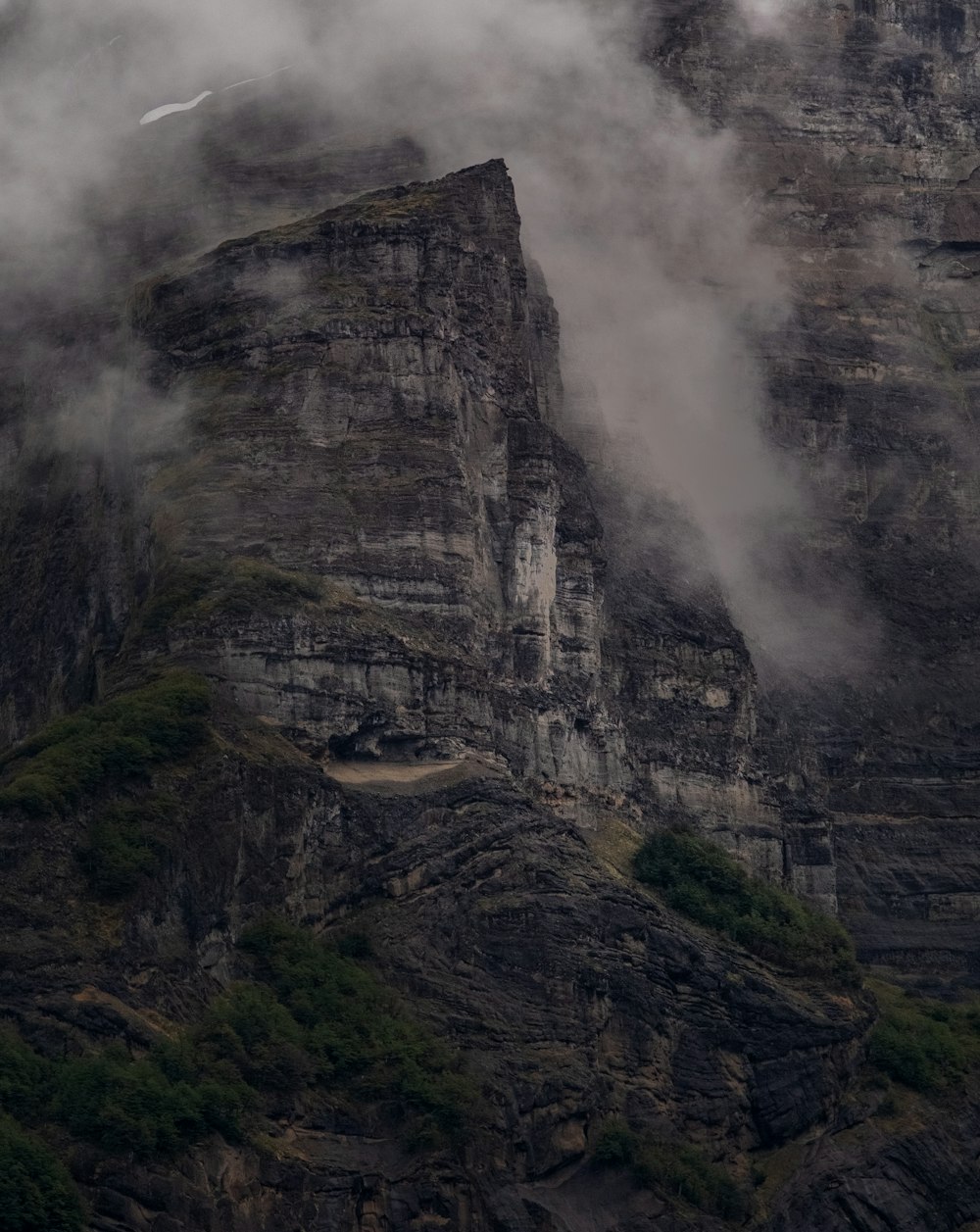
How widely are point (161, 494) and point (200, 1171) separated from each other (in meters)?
37.3

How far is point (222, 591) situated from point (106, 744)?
10.9m

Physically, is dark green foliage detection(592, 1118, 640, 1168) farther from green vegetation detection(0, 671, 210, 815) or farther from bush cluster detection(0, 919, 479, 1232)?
green vegetation detection(0, 671, 210, 815)

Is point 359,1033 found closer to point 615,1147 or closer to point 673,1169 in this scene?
point 615,1147

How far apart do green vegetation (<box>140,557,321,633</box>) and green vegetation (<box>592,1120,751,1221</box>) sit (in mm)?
24705

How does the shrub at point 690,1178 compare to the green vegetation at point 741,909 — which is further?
the green vegetation at point 741,909

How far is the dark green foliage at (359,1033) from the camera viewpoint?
141625mm

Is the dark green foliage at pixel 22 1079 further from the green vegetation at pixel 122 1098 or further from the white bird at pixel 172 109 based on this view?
the white bird at pixel 172 109

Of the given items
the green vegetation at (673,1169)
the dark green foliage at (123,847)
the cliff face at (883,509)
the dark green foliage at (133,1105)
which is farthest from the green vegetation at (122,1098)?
the cliff face at (883,509)

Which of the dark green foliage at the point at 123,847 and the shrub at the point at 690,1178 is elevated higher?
the dark green foliage at the point at 123,847

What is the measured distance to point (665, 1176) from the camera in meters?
147

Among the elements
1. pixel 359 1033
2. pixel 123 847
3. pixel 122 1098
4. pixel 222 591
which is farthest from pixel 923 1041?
pixel 122 1098

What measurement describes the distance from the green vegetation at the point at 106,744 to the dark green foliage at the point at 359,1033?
25.4 ft

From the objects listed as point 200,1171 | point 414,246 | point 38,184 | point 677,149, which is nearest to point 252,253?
point 414,246

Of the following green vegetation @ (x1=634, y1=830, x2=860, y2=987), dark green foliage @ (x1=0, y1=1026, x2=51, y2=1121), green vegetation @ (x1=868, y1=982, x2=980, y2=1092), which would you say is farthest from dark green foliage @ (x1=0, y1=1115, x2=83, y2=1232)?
green vegetation @ (x1=868, y1=982, x2=980, y2=1092)
